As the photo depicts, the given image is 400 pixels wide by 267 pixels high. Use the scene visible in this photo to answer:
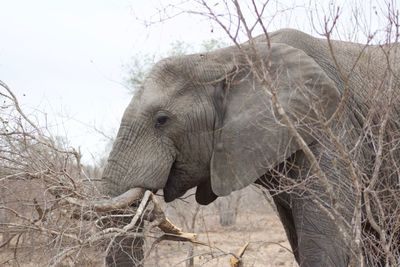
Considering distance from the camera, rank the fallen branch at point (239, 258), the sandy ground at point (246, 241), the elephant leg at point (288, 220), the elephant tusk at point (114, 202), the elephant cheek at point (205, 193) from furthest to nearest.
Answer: the sandy ground at point (246, 241) < the elephant leg at point (288, 220) < the fallen branch at point (239, 258) < the elephant cheek at point (205, 193) < the elephant tusk at point (114, 202)

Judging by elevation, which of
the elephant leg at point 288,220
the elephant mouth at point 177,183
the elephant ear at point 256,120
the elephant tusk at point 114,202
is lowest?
the elephant leg at point 288,220

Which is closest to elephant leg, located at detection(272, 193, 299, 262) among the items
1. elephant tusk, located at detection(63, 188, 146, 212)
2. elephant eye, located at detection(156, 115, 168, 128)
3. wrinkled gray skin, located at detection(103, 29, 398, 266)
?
wrinkled gray skin, located at detection(103, 29, 398, 266)

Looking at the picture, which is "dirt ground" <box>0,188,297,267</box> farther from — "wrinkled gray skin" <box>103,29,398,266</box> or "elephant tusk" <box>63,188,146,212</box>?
"wrinkled gray skin" <box>103,29,398,266</box>

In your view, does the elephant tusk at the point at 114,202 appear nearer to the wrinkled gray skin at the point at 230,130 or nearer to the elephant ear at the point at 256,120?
the wrinkled gray skin at the point at 230,130

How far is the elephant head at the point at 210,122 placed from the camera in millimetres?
5168

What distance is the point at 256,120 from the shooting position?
5277 millimetres

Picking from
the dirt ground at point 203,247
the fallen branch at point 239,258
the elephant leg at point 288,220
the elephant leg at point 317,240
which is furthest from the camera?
the elephant leg at point 288,220

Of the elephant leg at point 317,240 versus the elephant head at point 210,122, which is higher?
the elephant head at point 210,122

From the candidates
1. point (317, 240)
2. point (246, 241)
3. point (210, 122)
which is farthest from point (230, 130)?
point (246, 241)

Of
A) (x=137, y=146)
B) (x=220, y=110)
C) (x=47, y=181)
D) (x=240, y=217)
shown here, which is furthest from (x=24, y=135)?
(x=240, y=217)

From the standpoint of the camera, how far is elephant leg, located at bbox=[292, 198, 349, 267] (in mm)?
5105

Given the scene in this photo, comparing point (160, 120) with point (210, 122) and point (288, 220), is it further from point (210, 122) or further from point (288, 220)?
point (288, 220)

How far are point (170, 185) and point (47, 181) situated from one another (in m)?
0.79

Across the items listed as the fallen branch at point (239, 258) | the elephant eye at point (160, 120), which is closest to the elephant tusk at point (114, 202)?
the elephant eye at point (160, 120)
